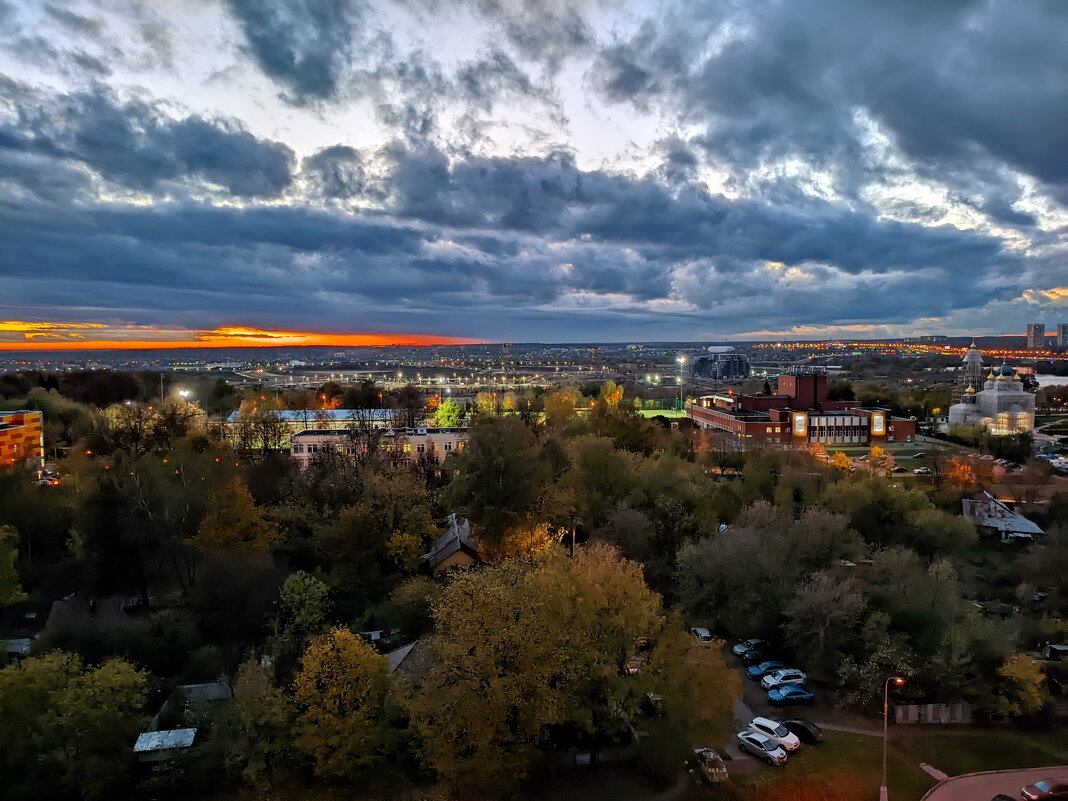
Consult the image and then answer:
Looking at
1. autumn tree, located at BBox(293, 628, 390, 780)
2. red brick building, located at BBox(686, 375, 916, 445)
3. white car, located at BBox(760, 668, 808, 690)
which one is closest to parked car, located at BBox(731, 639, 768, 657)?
white car, located at BBox(760, 668, 808, 690)

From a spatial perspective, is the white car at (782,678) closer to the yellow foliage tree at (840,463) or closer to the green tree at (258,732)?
the green tree at (258,732)

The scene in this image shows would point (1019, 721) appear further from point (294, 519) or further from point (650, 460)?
point (294, 519)

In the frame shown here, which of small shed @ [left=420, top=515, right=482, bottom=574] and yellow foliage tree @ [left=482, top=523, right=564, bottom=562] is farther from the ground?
yellow foliage tree @ [left=482, top=523, right=564, bottom=562]

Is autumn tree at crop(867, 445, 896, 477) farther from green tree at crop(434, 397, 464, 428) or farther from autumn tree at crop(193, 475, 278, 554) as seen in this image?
autumn tree at crop(193, 475, 278, 554)

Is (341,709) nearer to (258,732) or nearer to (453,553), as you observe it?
(258,732)

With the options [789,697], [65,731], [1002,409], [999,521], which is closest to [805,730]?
[789,697]
